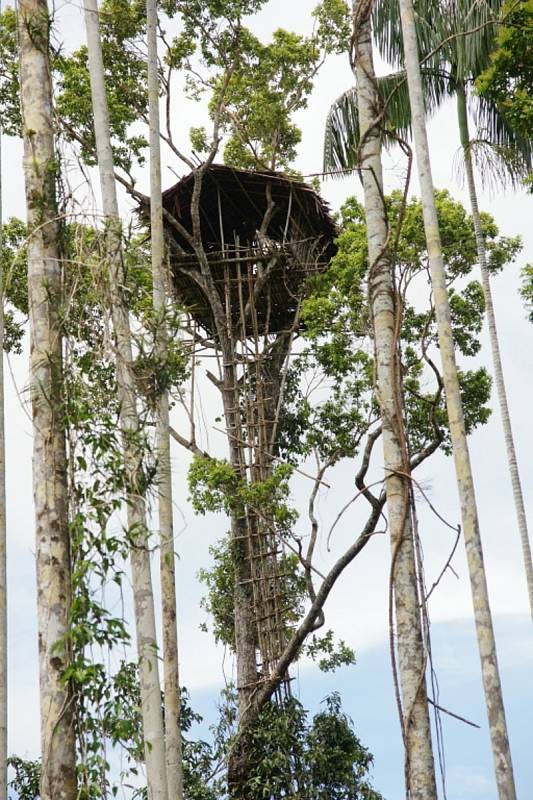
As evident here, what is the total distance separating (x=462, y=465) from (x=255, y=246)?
7162mm

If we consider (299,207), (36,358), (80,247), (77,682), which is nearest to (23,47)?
(80,247)

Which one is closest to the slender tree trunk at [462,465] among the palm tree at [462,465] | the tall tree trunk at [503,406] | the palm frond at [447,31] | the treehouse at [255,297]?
the palm tree at [462,465]

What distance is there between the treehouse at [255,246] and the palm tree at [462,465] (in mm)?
5090

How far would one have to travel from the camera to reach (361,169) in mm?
6254

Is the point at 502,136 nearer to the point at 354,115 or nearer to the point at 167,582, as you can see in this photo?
the point at 354,115

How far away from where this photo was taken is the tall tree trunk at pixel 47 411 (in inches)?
195

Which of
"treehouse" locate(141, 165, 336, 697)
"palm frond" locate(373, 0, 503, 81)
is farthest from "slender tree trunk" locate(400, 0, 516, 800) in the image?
"treehouse" locate(141, 165, 336, 697)

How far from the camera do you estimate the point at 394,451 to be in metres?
5.83

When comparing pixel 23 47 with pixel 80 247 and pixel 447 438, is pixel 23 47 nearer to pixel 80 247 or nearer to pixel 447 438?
pixel 80 247

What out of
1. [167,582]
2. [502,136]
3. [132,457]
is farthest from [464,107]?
[132,457]

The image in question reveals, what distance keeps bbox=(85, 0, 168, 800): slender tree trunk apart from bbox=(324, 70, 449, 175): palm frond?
7019 mm

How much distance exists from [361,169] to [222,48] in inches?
290

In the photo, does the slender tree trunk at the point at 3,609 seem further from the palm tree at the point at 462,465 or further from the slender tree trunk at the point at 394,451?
the palm tree at the point at 462,465

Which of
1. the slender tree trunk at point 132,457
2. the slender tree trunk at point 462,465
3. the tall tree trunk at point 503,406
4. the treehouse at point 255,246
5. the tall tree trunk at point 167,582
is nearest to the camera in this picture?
the slender tree trunk at point 132,457
